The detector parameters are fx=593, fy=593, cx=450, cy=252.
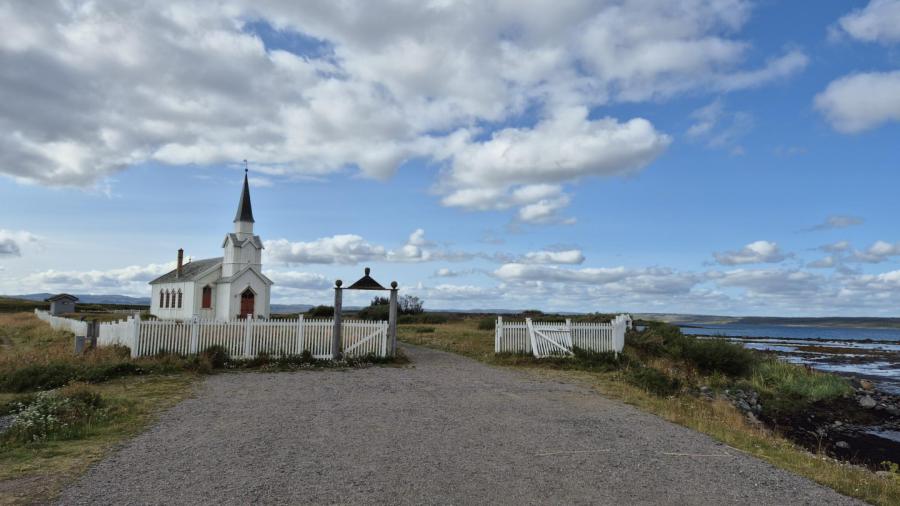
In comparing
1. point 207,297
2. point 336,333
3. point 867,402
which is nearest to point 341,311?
point 336,333

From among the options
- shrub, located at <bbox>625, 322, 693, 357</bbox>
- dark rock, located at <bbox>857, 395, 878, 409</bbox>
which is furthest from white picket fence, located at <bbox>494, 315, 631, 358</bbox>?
dark rock, located at <bbox>857, 395, 878, 409</bbox>

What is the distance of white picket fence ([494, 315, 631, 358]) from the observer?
728 inches

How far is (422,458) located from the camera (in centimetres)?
689

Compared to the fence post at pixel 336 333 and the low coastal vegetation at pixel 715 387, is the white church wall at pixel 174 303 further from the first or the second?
the fence post at pixel 336 333

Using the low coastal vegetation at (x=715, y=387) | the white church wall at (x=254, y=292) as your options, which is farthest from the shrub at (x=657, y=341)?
the white church wall at (x=254, y=292)

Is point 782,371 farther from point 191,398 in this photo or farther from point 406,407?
point 191,398

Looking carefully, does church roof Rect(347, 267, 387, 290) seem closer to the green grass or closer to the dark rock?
the green grass

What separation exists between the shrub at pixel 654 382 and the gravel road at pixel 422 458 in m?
3.35

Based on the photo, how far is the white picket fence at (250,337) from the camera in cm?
1578

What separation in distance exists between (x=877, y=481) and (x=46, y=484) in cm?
906

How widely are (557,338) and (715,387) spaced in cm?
486

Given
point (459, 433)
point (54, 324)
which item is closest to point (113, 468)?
point (459, 433)

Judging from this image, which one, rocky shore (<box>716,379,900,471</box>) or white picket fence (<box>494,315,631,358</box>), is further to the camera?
white picket fence (<box>494,315,631,358</box>)

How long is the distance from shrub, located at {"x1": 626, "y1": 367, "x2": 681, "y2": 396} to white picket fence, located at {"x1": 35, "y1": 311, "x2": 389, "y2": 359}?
280 inches
